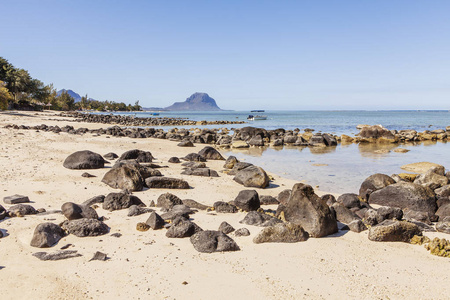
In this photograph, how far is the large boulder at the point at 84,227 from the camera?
661cm

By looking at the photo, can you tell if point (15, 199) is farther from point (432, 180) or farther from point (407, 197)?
point (432, 180)

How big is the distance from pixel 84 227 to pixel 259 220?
3836mm

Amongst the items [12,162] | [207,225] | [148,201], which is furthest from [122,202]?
[12,162]

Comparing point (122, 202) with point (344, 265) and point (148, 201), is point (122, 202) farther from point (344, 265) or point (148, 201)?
point (344, 265)

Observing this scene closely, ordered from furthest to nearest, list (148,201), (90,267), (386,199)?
1. (386,199)
2. (148,201)
3. (90,267)

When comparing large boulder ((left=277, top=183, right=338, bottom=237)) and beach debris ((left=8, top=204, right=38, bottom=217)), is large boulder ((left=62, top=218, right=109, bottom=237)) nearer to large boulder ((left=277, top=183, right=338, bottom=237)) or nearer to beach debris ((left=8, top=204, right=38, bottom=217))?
beach debris ((left=8, top=204, right=38, bottom=217))

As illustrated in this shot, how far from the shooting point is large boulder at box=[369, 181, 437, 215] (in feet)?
31.9

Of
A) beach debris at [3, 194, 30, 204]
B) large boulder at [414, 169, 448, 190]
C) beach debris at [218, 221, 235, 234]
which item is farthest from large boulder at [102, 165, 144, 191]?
large boulder at [414, 169, 448, 190]

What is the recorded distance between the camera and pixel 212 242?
6.28 meters

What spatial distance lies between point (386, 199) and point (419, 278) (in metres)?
5.40

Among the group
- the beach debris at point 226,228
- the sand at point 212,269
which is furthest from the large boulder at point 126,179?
the beach debris at point 226,228

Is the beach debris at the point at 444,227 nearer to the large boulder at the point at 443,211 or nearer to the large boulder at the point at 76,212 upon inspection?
the large boulder at the point at 443,211

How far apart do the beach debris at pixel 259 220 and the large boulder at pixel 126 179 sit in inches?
165

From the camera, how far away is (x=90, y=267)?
5.38m
